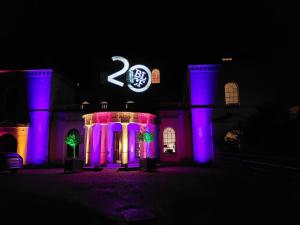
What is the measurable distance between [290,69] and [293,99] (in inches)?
117

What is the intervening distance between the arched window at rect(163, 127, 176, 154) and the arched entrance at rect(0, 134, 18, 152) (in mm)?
15050

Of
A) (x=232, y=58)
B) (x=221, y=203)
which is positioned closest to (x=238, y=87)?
(x=232, y=58)

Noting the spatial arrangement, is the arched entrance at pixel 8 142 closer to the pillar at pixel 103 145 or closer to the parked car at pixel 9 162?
the parked car at pixel 9 162

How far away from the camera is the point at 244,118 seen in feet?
69.7

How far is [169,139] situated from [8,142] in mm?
16314

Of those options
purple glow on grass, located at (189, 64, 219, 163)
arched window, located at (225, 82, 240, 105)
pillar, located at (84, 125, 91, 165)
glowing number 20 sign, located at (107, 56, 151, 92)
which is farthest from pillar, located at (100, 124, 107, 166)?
arched window, located at (225, 82, 240, 105)

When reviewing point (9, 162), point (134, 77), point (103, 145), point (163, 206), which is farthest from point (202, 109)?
point (9, 162)

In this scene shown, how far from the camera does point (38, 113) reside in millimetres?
22875

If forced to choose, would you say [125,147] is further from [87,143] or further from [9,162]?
[9,162]

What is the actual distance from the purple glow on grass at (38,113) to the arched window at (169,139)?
39.6 feet

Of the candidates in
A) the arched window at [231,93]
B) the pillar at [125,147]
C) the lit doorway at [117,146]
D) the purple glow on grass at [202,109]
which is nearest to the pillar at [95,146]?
the pillar at [125,147]

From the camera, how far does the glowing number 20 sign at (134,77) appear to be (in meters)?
22.9

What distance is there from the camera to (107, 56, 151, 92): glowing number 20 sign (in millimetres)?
22922

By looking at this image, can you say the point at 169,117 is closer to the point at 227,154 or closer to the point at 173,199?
the point at 227,154
